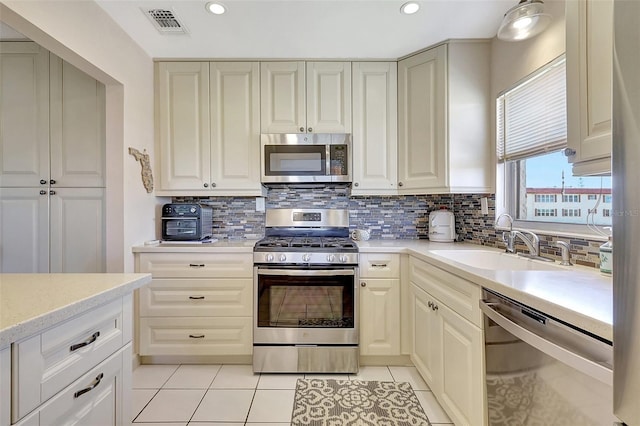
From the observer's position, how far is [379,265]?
2.02 m

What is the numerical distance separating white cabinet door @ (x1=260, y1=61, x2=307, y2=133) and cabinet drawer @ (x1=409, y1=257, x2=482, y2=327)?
1409 millimetres

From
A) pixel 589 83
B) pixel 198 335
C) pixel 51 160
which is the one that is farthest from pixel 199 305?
pixel 589 83

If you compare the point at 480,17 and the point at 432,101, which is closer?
the point at 480,17

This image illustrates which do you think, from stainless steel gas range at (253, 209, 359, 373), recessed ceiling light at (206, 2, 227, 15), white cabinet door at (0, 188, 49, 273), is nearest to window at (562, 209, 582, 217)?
stainless steel gas range at (253, 209, 359, 373)

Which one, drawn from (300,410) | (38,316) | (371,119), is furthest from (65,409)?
(371,119)

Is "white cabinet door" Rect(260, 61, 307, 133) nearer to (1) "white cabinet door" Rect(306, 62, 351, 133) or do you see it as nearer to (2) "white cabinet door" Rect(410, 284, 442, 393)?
(1) "white cabinet door" Rect(306, 62, 351, 133)

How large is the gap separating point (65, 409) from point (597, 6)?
195 centimetres

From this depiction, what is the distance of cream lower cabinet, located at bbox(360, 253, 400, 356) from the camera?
2002mm

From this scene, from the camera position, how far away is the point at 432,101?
2088 millimetres

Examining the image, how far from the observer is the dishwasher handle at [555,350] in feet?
2.18

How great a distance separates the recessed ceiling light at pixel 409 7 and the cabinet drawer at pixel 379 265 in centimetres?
158

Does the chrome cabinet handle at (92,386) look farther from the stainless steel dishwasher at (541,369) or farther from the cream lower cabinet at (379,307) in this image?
the cream lower cabinet at (379,307)

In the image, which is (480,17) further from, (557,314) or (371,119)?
(557,314)

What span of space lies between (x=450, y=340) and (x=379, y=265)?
2.31 feet
